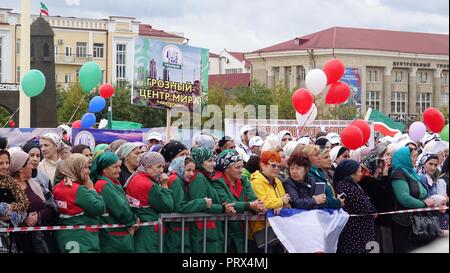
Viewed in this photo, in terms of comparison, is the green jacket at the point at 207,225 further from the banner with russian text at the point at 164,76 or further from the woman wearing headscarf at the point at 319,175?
the banner with russian text at the point at 164,76

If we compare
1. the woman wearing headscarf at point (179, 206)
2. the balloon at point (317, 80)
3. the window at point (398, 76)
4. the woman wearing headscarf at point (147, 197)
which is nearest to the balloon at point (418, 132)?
the balloon at point (317, 80)

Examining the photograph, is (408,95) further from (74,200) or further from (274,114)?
(74,200)

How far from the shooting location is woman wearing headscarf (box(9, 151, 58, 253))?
8914mm

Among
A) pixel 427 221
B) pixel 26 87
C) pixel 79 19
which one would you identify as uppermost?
pixel 79 19

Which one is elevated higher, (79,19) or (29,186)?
(79,19)

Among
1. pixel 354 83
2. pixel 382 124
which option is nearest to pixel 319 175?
pixel 382 124

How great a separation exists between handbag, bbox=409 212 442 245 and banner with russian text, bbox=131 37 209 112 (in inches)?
414

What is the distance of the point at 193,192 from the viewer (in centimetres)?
977

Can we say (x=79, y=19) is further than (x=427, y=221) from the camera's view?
Yes

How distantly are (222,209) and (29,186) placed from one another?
169 centimetres

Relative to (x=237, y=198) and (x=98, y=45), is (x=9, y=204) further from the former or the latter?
(x=98, y=45)
